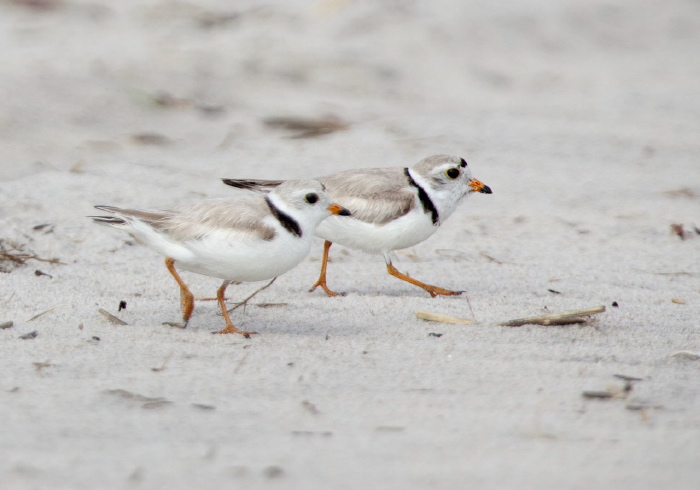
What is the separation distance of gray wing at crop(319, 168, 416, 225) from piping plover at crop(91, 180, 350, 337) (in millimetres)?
782

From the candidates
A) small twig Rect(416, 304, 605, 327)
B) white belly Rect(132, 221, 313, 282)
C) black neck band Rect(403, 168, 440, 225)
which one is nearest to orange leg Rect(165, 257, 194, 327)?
white belly Rect(132, 221, 313, 282)

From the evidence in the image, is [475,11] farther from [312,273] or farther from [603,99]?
[312,273]

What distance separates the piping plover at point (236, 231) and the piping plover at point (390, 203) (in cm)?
78

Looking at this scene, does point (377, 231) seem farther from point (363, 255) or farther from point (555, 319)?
point (555, 319)

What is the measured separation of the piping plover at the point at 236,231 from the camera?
179 inches

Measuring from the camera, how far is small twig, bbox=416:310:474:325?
4773mm

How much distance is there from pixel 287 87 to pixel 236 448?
6.85 meters

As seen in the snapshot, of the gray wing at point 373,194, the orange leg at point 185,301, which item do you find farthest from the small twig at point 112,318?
the gray wing at point 373,194

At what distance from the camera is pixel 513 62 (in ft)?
36.2

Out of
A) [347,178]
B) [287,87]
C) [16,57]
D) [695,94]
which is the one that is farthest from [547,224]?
[16,57]

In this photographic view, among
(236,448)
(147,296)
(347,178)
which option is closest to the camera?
(236,448)

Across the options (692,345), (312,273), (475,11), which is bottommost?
(312,273)

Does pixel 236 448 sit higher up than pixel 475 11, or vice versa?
pixel 475 11

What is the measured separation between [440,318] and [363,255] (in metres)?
1.87
